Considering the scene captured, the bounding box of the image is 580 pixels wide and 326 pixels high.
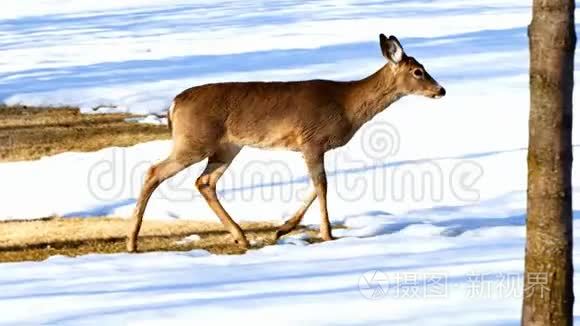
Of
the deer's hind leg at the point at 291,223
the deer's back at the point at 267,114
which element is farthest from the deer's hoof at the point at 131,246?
the deer's hind leg at the point at 291,223

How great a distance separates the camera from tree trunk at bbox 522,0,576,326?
223 inches

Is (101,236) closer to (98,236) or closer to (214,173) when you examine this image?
(98,236)

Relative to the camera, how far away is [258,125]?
34.6 ft

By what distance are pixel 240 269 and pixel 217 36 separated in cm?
2161

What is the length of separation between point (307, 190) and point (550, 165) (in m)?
7.12

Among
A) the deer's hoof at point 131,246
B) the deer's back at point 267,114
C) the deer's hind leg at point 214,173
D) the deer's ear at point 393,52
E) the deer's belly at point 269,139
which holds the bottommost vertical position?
the deer's hoof at point 131,246

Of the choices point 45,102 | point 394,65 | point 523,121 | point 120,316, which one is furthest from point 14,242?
point 45,102

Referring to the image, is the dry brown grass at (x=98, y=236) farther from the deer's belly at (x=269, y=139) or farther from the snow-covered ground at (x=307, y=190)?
the deer's belly at (x=269, y=139)

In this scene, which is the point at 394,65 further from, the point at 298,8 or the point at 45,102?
the point at 298,8

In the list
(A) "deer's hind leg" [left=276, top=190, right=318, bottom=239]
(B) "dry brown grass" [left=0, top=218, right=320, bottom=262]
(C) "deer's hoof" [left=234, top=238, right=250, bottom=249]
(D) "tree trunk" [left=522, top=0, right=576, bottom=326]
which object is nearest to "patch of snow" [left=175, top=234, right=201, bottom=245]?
(B) "dry brown grass" [left=0, top=218, right=320, bottom=262]

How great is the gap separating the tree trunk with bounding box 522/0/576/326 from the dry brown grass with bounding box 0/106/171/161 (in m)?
9.97

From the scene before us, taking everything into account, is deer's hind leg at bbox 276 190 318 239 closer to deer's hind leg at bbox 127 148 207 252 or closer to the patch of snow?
the patch of snow

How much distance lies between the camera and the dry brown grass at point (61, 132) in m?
15.7

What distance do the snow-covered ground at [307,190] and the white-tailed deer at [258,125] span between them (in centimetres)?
59
